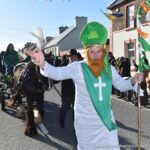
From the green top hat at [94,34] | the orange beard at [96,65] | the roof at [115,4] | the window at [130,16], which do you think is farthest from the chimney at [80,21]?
the orange beard at [96,65]

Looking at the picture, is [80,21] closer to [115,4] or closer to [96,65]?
[115,4]

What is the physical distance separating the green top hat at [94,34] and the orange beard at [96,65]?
187 millimetres

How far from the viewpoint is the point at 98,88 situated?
13.7 ft

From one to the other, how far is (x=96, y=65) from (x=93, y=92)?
288 millimetres

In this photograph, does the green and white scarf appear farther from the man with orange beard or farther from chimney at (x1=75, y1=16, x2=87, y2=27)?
chimney at (x1=75, y1=16, x2=87, y2=27)

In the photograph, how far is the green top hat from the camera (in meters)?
4.29

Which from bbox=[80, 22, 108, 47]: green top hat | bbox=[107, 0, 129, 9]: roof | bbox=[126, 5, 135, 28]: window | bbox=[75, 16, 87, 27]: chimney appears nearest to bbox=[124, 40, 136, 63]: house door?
bbox=[126, 5, 135, 28]: window

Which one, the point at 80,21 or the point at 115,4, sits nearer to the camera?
the point at 115,4

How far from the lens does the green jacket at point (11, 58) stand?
1245 centimetres

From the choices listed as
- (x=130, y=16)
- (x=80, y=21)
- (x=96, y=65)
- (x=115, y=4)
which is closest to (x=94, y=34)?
(x=96, y=65)

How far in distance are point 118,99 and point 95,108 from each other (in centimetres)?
1101

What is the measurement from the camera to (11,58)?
12578 millimetres

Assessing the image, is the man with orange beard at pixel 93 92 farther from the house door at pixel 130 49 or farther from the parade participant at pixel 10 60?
the house door at pixel 130 49

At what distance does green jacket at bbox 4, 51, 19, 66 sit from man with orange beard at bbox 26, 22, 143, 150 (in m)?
8.36
